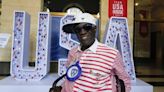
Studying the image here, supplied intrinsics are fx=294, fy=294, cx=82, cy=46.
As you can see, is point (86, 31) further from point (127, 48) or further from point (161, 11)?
point (161, 11)

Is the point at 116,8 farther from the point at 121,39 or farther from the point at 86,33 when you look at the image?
the point at 86,33

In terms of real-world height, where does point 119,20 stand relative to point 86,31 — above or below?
above

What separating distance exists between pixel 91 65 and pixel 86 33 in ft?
0.69

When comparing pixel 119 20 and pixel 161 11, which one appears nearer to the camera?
pixel 119 20

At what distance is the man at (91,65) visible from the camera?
189 centimetres

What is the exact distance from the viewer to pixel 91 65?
1.89 metres

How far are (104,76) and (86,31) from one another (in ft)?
1.03

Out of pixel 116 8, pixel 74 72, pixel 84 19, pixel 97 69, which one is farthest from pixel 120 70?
pixel 116 8

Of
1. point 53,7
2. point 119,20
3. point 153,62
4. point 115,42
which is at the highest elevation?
point 53,7

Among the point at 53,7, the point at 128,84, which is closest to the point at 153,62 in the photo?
the point at 53,7

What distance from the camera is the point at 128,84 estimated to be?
205cm

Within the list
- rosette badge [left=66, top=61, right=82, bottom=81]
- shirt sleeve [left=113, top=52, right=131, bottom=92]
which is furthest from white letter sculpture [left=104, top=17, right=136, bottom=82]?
rosette badge [left=66, top=61, right=82, bottom=81]

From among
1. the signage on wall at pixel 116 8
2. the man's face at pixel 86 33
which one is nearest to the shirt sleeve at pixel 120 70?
the man's face at pixel 86 33

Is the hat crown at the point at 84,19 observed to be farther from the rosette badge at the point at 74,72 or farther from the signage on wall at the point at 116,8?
the signage on wall at the point at 116,8
